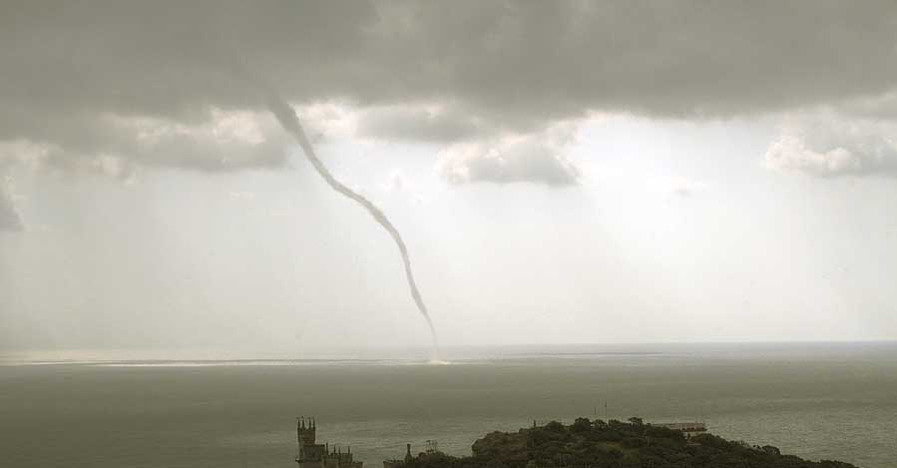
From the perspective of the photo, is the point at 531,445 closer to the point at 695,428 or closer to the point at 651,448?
the point at 651,448

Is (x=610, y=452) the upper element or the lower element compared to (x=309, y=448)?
lower

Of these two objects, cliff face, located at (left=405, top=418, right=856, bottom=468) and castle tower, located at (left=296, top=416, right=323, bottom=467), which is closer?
cliff face, located at (left=405, top=418, right=856, bottom=468)

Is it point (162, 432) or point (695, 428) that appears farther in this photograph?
point (162, 432)

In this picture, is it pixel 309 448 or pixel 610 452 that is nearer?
pixel 610 452

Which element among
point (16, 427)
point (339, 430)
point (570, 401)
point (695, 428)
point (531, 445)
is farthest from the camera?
point (570, 401)

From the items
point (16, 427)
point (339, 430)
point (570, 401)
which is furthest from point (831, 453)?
point (16, 427)

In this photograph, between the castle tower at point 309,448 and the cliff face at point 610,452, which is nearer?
the cliff face at point 610,452

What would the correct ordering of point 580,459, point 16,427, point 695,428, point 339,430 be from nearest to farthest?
point 580,459, point 695,428, point 339,430, point 16,427
